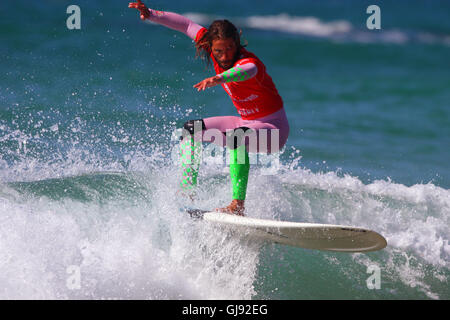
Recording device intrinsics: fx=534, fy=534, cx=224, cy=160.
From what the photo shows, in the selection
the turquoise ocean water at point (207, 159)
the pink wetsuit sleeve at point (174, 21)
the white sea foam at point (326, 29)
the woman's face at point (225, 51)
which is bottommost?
the turquoise ocean water at point (207, 159)

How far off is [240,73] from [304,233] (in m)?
1.13

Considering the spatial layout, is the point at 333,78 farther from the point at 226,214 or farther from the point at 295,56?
the point at 226,214

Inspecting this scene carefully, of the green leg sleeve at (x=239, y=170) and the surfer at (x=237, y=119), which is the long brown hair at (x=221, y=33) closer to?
the surfer at (x=237, y=119)

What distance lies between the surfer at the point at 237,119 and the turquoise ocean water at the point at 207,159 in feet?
1.26

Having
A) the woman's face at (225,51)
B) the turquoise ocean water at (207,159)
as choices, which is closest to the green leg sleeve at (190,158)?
the turquoise ocean water at (207,159)

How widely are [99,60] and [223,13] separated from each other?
516 centimetres

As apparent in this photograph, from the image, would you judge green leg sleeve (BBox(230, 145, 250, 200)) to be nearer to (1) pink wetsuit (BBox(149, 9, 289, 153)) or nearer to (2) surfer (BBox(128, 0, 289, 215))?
(2) surfer (BBox(128, 0, 289, 215))

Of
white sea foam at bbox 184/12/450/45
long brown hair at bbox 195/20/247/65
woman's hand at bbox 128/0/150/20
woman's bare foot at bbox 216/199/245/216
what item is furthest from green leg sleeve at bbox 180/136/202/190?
white sea foam at bbox 184/12/450/45

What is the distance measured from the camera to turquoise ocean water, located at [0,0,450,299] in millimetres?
3648

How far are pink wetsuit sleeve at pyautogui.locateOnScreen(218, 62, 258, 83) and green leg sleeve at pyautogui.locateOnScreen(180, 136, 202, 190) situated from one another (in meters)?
0.69

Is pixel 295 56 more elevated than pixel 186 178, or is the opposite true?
pixel 295 56

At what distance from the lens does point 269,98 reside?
3771 mm

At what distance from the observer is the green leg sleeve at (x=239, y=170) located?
3.62 metres
